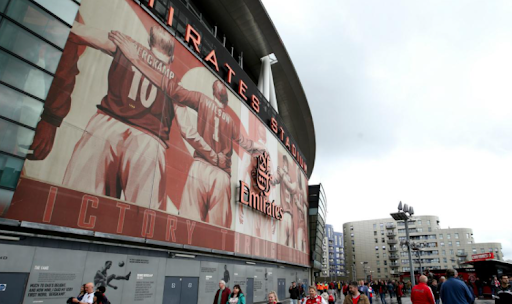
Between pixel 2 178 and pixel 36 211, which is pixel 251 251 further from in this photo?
pixel 2 178

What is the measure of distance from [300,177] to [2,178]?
1337 inches

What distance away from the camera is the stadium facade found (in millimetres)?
9523

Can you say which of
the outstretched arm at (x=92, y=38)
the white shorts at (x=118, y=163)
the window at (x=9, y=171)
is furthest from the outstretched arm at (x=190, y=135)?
the window at (x=9, y=171)

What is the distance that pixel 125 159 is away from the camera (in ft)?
43.4

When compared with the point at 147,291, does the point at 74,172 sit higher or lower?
higher

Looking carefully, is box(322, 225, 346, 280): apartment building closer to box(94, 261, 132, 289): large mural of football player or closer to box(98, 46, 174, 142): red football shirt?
box(98, 46, 174, 142): red football shirt

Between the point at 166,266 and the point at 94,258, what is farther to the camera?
the point at 166,266

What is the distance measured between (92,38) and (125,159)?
5.27m

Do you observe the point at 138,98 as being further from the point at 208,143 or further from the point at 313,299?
the point at 313,299

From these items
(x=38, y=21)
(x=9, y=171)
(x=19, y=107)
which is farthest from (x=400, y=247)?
(x=38, y=21)

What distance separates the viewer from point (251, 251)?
22766 millimetres

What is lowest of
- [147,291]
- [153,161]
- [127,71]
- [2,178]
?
[147,291]

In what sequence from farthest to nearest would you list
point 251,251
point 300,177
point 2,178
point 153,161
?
point 300,177, point 251,251, point 153,161, point 2,178

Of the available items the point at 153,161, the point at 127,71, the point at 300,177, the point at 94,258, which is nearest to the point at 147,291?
the point at 94,258
